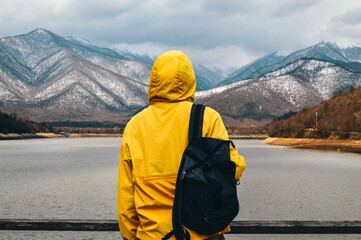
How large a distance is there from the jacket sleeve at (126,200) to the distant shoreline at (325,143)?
88.9 m

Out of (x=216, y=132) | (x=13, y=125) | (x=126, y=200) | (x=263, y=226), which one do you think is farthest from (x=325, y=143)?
(x=13, y=125)

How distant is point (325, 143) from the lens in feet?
347

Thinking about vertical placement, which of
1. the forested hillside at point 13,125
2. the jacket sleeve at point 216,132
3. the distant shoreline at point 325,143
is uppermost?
the jacket sleeve at point 216,132

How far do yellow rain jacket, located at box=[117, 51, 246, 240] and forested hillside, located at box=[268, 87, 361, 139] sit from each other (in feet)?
331

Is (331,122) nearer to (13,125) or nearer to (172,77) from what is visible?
(172,77)

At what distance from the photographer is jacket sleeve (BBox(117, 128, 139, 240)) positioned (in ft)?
11.2

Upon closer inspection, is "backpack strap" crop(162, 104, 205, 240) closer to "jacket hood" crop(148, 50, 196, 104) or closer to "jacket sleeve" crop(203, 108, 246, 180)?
"jacket sleeve" crop(203, 108, 246, 180)

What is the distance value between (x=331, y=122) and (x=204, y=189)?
381 feet

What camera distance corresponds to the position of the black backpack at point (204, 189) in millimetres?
3114

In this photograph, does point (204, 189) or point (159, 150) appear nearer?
point (204, 189)

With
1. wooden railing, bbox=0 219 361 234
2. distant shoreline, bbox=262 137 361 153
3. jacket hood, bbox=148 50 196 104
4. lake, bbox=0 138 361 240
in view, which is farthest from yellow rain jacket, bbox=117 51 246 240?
distant shoreline, bbox=262 137 361 153

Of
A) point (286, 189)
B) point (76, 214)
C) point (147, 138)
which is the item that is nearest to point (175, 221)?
point (147, 138)

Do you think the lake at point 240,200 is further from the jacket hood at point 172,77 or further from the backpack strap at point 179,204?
the jacket hood at point 172,77

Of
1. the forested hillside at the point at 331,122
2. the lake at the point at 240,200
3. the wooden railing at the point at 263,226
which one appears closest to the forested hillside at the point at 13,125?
the forested hillside at the point at 331,122
